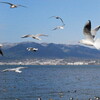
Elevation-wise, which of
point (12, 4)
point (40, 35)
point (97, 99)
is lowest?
point (97, 99)

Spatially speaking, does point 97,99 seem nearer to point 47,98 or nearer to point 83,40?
point 47,98

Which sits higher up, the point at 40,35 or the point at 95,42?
the point at 40,35

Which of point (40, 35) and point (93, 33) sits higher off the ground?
point (40, 35)

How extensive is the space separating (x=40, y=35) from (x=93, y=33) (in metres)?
12.8

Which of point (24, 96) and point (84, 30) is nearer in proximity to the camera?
point (84, 30)

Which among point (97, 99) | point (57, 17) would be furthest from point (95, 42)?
point (97, 99)

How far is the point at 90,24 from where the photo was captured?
2025cm

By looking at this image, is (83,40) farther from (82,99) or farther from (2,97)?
(2,97)

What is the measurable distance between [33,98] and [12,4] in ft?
100

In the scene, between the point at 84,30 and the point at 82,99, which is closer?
the point at 84,30

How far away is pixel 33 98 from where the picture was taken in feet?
201

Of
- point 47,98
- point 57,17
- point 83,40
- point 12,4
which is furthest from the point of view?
point 47,98

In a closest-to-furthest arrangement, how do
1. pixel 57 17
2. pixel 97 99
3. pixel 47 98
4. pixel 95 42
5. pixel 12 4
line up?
pixel 95 42 < pixel 12 4 < pixel 57 17 < pixel 97 99 < pixel 47 98

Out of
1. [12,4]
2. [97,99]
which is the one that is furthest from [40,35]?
[97,99]
